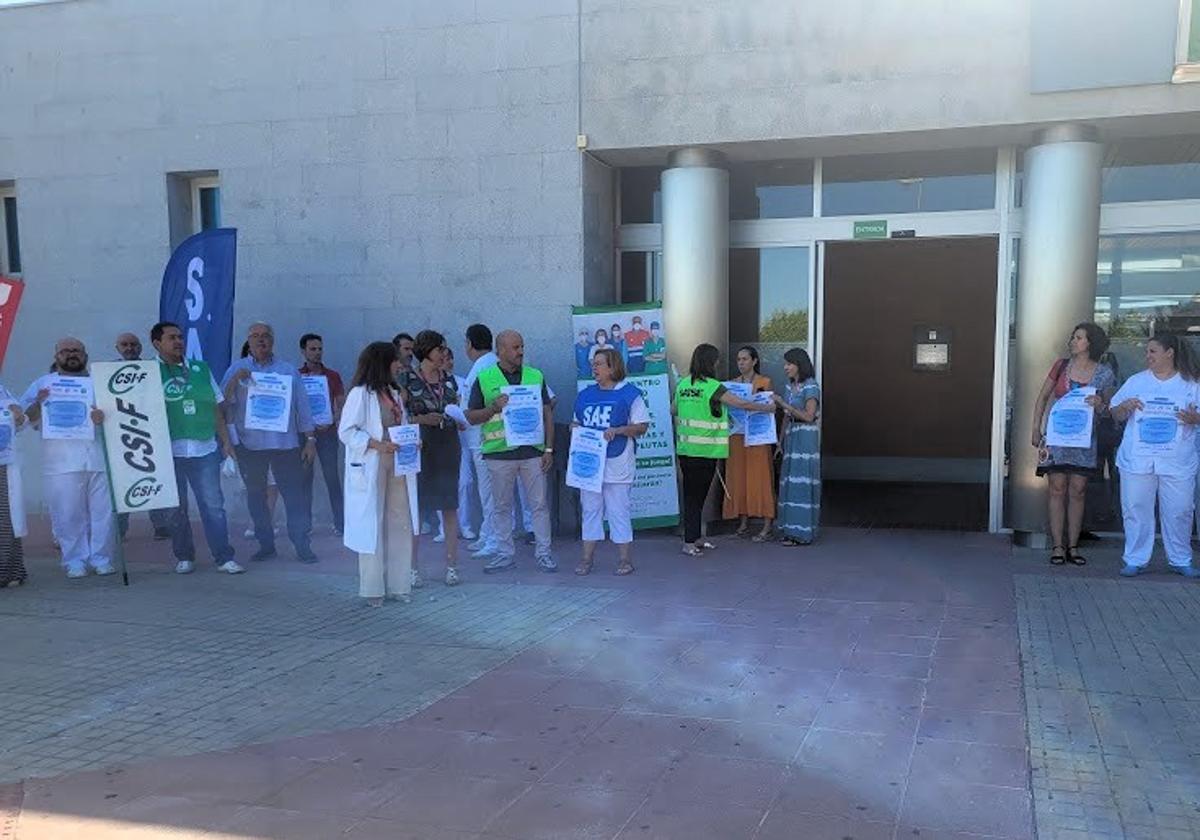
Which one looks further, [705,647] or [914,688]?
[705,647]

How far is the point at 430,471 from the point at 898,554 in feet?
13.2

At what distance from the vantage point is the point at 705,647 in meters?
5.77

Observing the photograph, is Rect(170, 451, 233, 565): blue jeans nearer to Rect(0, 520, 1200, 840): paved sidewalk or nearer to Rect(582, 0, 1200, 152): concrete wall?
Rect(0, 520, 1200, 840): paved sidewalk

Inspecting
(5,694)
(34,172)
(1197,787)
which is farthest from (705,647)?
(34,172)

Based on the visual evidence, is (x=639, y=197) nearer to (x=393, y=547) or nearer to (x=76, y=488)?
(x=393, y=547)

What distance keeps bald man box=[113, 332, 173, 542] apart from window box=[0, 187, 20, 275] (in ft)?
6.67

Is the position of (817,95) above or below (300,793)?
above

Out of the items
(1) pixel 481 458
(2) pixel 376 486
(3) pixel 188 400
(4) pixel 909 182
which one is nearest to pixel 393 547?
(2) pixel 376 486

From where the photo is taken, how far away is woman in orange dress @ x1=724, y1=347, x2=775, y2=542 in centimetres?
888

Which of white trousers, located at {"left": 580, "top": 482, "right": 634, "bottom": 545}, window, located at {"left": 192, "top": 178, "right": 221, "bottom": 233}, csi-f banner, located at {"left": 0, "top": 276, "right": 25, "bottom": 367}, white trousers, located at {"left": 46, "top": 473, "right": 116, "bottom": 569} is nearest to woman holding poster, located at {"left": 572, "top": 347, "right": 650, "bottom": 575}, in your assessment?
white trousers, located at {"left": 580, "top": 482, "right": 634, "bottom": 545}

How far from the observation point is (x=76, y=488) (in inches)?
312

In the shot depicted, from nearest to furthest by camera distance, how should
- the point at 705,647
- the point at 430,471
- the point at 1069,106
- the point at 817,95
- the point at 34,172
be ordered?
the point at 705,647, the point at 430,471, the point at 1069,106, the point at 817,95, the point at 34,172

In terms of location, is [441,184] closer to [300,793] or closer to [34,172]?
[34,172]

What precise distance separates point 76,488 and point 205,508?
1.03 meters
